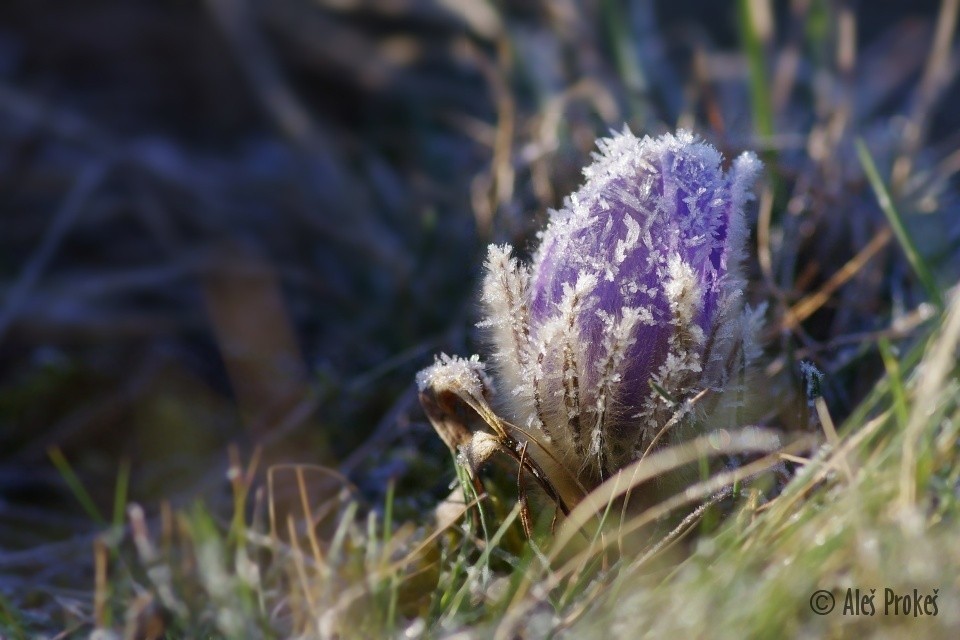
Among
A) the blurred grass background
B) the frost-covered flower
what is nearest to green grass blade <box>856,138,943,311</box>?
the blurred grass background

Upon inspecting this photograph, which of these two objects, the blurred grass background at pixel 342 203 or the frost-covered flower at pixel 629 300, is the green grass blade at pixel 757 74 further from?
the frost-covered flower at pixel 629 300

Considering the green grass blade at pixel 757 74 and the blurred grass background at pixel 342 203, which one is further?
the green grass blade at pixel 757 74

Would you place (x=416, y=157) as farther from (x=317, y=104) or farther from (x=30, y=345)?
(x=30, y=345)

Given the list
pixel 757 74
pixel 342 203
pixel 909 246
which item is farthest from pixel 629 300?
pixel 342 203

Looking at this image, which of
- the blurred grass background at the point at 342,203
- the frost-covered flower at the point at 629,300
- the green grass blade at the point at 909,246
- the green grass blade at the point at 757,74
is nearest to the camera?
the frost-covered flower at the point at 629,300

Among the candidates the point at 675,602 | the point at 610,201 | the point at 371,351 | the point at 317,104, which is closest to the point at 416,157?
the point at 317,104

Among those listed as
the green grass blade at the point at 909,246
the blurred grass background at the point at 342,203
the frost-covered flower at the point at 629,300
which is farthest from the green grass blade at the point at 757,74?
the frost-covered flower at the point at 629,300

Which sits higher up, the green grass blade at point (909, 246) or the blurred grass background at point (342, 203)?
the blurred grass background at point (342, 203)
